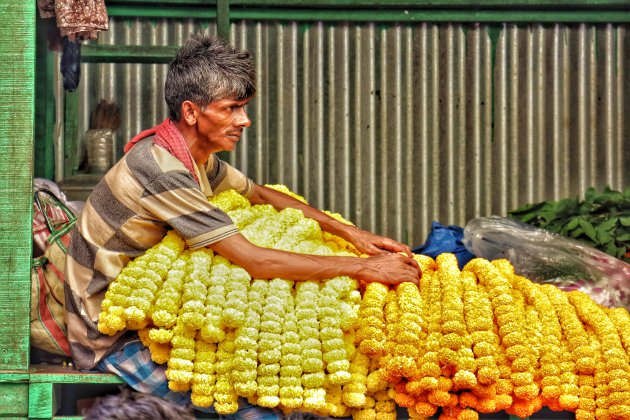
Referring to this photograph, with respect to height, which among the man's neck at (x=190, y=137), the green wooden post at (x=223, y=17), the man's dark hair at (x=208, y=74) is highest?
the green wooden post at (x=223, y=17)

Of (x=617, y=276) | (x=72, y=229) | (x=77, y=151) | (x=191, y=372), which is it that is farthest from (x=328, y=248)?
(x=77, y=151)

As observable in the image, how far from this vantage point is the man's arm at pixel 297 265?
9.74ft

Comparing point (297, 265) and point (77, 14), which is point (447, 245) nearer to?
point (297, 265)

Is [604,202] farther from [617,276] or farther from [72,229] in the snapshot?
[72,229]

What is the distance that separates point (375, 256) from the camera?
3.16 m

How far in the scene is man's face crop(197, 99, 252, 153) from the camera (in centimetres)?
317

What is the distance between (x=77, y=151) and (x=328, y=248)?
8.59 ft

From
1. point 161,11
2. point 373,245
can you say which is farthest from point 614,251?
point 161,11

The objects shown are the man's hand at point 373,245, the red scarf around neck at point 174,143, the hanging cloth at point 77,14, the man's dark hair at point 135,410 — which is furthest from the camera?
the hanging cloth at point 77,14

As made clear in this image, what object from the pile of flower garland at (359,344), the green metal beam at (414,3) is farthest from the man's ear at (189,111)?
the green metal beam at (414,3)

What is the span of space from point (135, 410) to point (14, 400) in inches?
68.8

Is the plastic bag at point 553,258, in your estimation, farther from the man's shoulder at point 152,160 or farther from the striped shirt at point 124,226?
the man's shoulder at point 152,160

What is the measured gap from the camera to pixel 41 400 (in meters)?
3.01

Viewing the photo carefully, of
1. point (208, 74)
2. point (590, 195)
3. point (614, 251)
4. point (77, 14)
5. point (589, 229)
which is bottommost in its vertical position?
point (614, 251)
